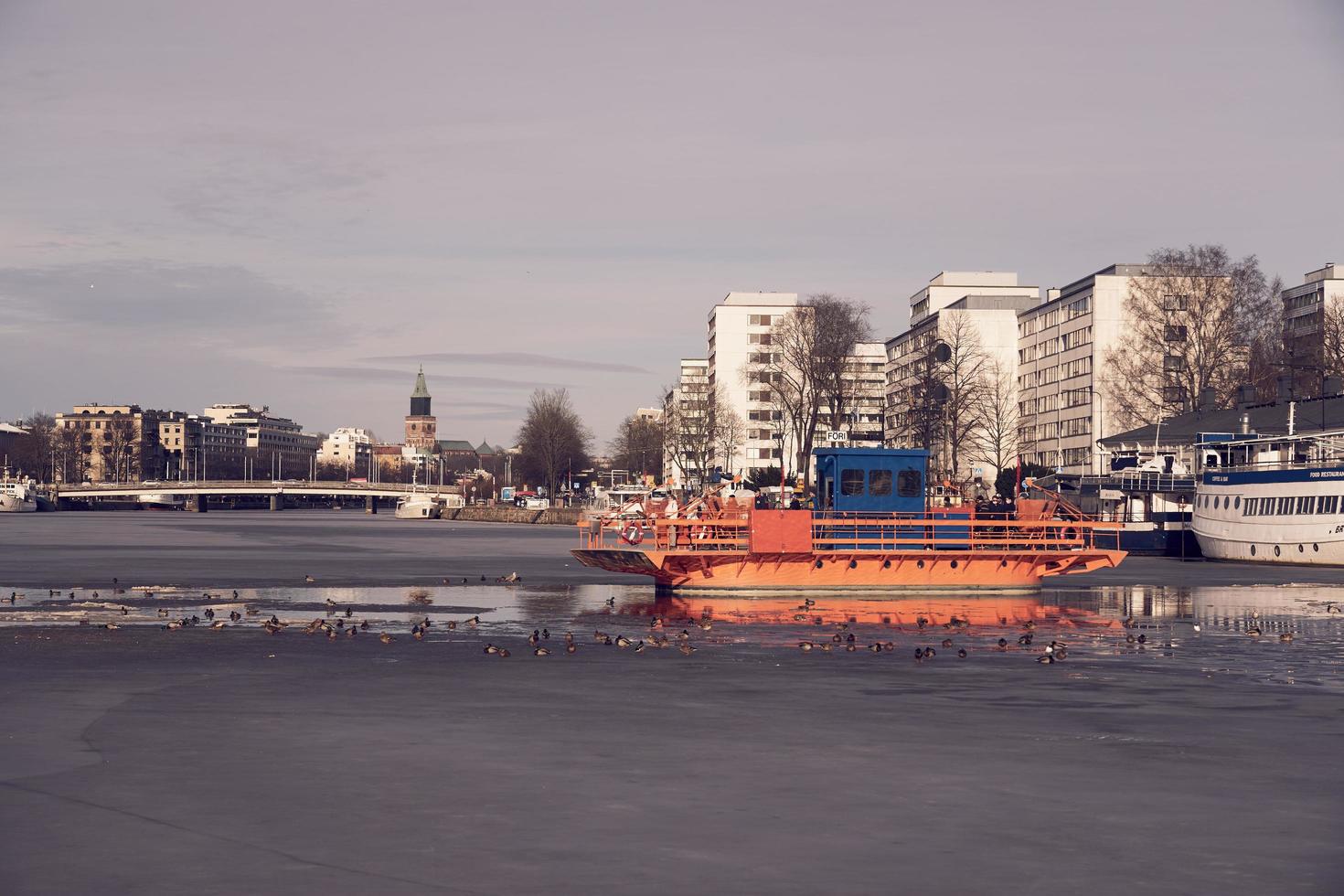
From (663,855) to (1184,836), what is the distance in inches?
159

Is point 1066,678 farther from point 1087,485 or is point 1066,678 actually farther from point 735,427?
point 735,427

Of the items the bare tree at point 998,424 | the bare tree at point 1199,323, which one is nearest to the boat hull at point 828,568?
the bare tree at point 1199,323

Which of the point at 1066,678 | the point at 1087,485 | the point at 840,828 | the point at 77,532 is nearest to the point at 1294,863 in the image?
the point at 840,828

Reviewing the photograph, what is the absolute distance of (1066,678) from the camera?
2216 cm

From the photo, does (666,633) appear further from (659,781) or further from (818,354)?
(818,354)

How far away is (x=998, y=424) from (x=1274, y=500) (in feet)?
198

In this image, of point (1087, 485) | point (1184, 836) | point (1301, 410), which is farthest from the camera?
point (1087, 485)

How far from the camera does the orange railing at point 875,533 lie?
39.4 meters

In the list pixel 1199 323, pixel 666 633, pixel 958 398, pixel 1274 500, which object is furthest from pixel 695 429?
pixel 666 633

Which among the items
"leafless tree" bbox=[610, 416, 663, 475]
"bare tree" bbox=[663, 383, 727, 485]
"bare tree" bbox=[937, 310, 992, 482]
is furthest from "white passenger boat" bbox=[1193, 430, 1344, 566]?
"leafless tree" bbox=[610, 416, 663, 475]

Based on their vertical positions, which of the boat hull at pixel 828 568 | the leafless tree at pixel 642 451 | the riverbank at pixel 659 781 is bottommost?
the riverbank at pixel 659 781

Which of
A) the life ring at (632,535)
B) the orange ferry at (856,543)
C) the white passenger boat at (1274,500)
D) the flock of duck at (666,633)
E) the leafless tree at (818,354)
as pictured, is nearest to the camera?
the flock of duck at (666,633)

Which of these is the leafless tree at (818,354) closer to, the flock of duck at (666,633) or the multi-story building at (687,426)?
the multi-story building at (687,426)

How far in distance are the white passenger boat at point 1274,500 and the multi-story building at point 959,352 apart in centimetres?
4697
